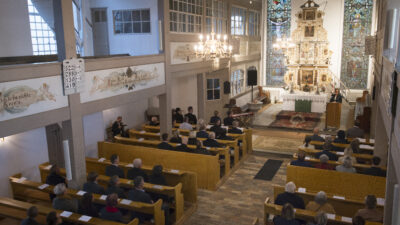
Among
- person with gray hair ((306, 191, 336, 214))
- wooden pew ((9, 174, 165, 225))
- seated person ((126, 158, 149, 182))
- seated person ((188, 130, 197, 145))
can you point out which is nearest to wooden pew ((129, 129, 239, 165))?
seated person ((188, 130, 197, 145))

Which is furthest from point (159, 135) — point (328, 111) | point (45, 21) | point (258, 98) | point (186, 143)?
point (258, 98)

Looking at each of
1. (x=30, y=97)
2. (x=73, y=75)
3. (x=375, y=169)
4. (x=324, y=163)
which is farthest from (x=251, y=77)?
(x=30, y=97)

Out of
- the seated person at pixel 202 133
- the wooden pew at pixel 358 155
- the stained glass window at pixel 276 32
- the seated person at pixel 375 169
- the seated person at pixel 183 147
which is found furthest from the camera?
the stained glass window at pixel 276 32

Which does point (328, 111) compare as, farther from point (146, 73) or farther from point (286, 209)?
point (286, 209)

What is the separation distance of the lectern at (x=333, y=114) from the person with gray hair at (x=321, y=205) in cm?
989

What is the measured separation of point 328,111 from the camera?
53.3ft

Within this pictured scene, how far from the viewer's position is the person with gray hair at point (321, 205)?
679cm

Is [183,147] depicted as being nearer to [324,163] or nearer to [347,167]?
[324,163]

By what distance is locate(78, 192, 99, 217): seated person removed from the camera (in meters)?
6.71

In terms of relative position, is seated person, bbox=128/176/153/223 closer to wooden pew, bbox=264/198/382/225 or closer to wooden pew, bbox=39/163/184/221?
wooden pew, bbox=39/163/184/221

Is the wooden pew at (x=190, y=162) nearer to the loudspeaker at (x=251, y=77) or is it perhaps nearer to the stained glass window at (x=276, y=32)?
the loudspeaker at (x=251, y=77)

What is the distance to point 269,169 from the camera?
11812 millimetres

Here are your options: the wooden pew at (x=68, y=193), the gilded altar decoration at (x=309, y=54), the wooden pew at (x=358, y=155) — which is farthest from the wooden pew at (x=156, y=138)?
the gilded altar decoration at (x=309, y=54)

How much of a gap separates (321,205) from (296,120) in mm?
11673
